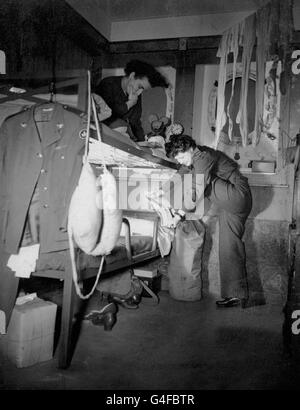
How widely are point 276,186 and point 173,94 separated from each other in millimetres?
2048

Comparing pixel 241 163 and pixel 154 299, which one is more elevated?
pixel 241 163

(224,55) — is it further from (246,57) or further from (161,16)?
(161,16)

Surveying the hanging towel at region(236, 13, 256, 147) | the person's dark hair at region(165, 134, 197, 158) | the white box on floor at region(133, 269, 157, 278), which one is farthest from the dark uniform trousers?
the white box on floor at region(133, 269, 157, 278)

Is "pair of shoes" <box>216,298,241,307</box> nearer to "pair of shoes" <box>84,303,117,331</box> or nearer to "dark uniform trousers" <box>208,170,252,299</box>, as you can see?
"dark uniform trousers" <box>208,170,252,299</box>

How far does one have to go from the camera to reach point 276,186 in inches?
167

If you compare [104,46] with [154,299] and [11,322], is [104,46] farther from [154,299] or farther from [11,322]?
[11,322]

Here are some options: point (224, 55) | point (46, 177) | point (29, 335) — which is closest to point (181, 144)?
point (224, 55)

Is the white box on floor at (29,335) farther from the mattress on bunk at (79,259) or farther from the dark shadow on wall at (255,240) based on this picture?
the dark shadow on wall at (255,240)

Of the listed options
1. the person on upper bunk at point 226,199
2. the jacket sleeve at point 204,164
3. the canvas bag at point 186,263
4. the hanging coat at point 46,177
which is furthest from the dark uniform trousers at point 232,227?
the hanging coat at point 46,177

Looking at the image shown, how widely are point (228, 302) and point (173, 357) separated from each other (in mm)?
1525

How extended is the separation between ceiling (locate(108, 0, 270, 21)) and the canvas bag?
3089 millimetres

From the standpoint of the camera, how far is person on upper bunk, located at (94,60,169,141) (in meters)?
4.32

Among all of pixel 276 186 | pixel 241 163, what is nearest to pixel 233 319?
pixel 276 186
